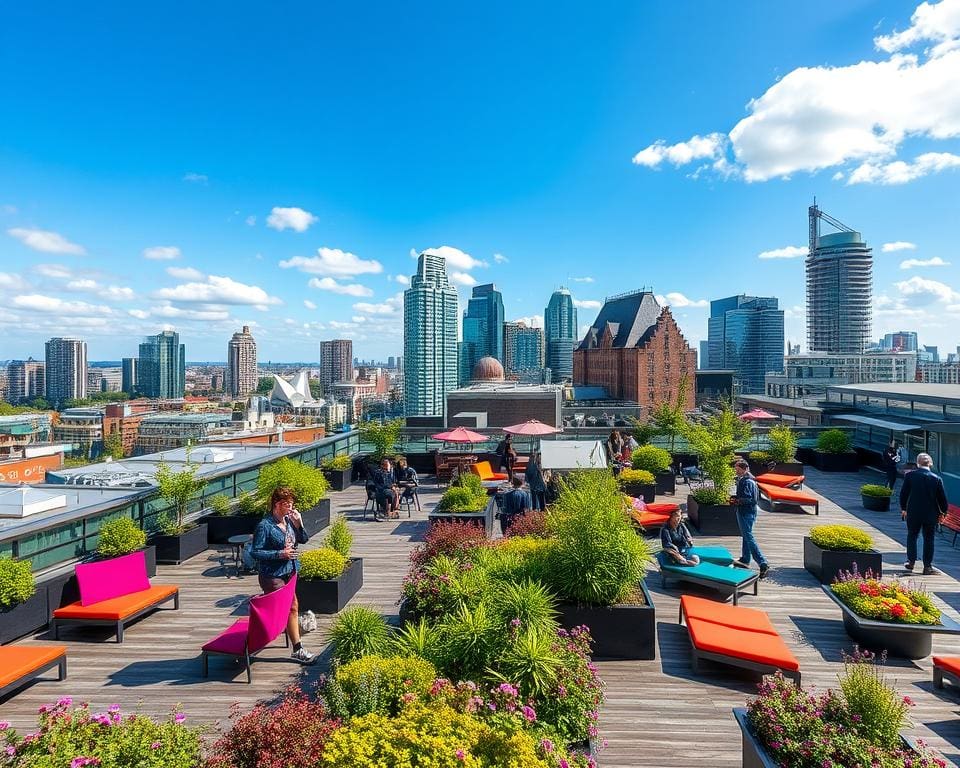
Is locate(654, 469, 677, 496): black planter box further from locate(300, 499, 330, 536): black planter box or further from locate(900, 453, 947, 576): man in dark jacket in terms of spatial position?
locate(300, 499, 330, 536): black planter box

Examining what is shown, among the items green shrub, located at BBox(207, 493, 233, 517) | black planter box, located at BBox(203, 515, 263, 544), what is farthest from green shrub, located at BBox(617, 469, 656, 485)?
green shrub, located at BBox(207, 493, 233, 517)

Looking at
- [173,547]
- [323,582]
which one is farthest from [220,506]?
[323,582]

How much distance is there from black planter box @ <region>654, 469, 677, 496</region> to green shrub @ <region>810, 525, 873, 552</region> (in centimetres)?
570

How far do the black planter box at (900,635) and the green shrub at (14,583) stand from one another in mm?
8894

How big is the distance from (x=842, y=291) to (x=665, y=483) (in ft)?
589

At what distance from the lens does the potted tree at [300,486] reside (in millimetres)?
9711

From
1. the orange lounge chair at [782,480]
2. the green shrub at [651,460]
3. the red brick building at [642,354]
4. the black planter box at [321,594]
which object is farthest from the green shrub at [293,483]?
the red brick building at [642,354]

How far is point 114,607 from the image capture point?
6.14 metres

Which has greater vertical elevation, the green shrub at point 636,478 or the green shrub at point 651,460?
the green shrub at point 651,460

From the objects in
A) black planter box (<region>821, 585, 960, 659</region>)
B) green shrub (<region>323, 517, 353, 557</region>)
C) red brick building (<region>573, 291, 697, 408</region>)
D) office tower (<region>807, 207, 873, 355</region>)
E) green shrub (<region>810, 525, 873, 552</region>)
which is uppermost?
office tower (<region>807, 207, 873, 355</region>)

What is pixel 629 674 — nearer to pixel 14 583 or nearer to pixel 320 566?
pixel 320 566

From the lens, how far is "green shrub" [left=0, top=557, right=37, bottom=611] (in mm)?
5793

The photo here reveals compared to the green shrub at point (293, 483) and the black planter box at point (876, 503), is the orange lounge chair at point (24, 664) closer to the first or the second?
the green shrub at point (293, 483)

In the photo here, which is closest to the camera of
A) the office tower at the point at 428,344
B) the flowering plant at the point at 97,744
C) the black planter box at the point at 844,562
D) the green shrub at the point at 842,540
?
the flowering plant at the point at 97,744
